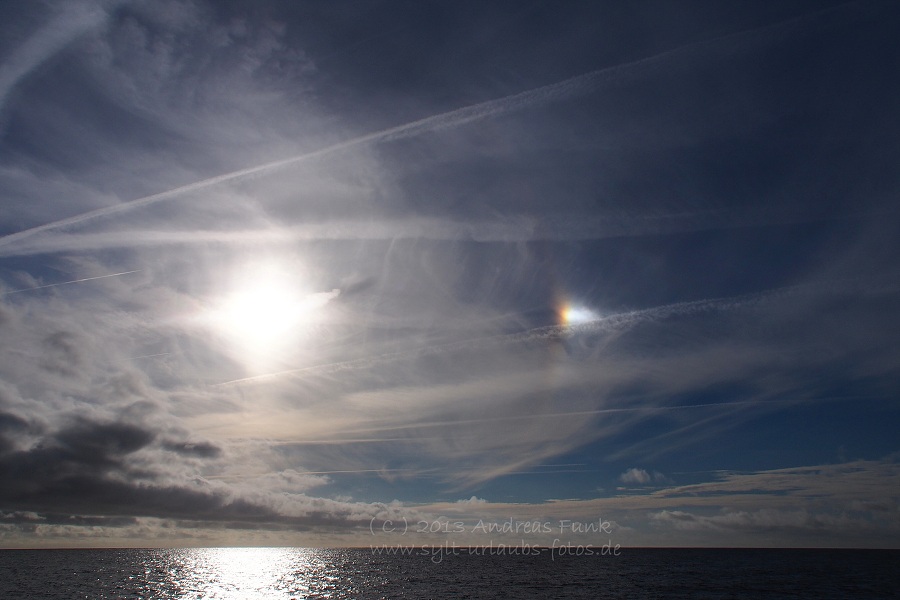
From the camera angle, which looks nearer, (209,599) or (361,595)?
(361,595)

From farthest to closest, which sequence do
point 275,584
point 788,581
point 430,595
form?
point 275,584, point 788,581, point 430,595

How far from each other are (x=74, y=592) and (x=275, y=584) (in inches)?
2283

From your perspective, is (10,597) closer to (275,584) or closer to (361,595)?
(275,584)

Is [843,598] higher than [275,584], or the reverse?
[843,598]

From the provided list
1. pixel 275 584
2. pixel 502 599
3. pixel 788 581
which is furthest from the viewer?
pixel 275 584

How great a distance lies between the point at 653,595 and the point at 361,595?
68.9 metres

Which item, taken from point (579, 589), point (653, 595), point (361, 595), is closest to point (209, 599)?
point (361, 595)

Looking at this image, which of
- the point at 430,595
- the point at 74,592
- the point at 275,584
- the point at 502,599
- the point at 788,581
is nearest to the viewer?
the point at 502,599

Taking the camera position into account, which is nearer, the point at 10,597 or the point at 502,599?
the point at 502,599

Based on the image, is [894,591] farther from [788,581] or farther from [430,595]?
[430,595]

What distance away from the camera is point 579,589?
126062 mm

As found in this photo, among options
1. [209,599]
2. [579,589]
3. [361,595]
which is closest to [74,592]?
[209,599]

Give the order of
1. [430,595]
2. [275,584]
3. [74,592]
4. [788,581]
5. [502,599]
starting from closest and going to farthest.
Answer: [502,599] → [430,595] → [74,592] → [788,581] → [275,584]

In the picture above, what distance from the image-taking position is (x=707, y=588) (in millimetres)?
130875
